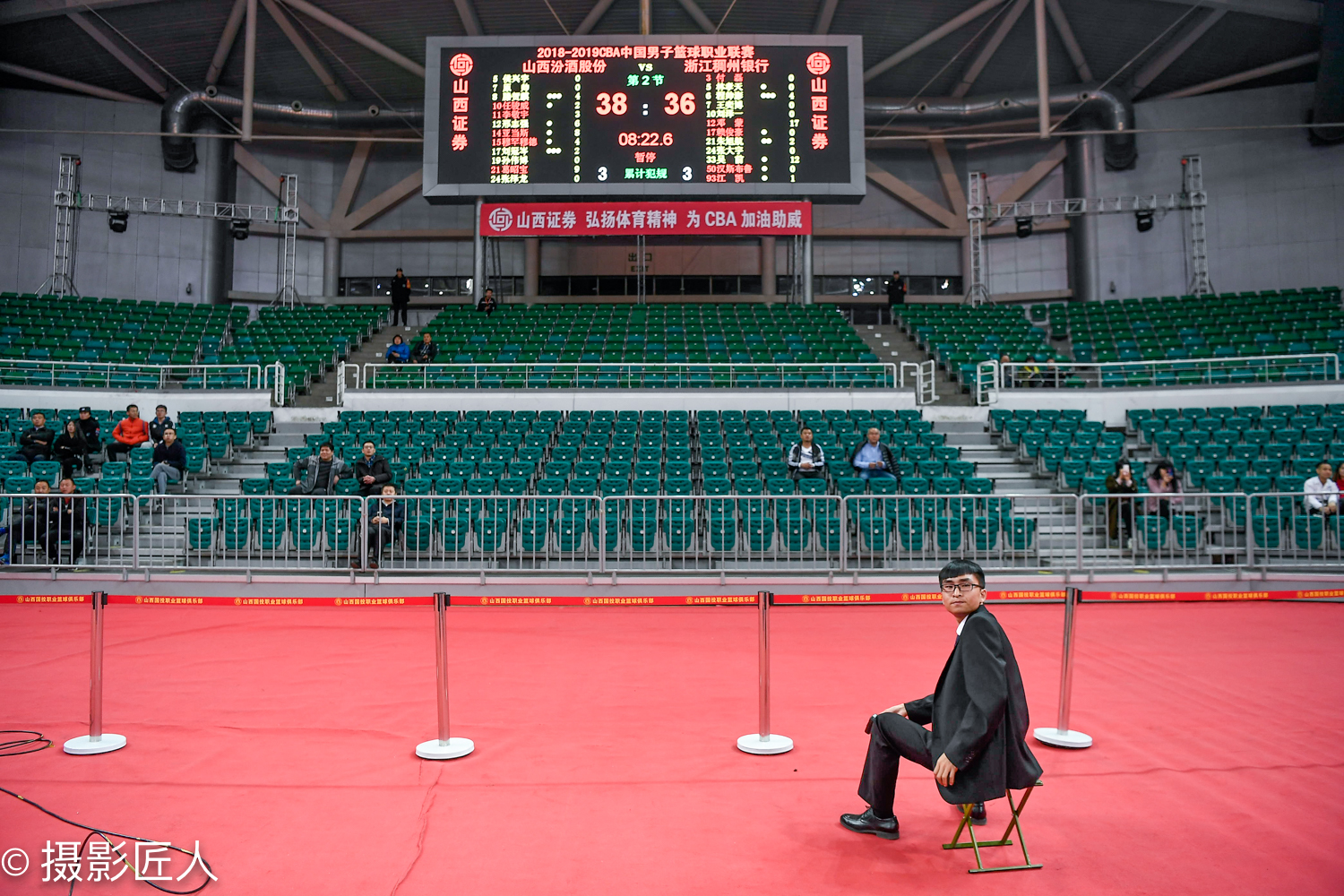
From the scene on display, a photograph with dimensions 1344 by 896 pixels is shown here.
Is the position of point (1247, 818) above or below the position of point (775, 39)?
below

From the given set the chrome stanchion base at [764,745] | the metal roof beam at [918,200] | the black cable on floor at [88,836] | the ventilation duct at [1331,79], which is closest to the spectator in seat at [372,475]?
the black cable on floor at [88,836]

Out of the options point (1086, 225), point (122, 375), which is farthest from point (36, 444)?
point (1086, 225)

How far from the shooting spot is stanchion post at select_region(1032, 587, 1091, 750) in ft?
17.1

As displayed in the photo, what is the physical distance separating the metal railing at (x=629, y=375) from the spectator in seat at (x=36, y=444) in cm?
540

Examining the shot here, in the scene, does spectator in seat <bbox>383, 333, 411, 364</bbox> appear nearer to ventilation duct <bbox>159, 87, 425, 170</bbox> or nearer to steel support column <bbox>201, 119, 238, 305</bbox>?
ventilation duct <bbox>159, 87, 425, 170</bbox>

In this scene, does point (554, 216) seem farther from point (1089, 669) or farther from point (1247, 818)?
point (1247, 818)

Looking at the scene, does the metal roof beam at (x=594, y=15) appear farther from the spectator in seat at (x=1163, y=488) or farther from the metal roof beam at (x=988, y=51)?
the spectator in seat at (x=1163, y=488)

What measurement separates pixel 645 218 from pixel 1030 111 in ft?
48.2

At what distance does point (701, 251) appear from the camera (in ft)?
99.2

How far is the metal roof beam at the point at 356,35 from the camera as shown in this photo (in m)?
24.5

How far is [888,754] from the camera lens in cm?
394

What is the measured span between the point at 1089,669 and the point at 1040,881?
393 centimetres

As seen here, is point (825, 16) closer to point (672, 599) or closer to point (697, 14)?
point (697, 14)

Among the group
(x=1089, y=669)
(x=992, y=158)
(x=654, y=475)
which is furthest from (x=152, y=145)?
(x=1089, y=669)
